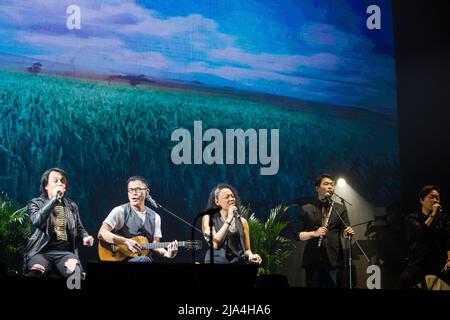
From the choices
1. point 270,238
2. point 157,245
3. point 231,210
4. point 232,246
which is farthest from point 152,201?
point 270,238

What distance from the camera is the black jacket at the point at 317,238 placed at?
7.41m

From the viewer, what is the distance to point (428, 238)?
24.6 ft

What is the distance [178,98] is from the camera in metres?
7.42

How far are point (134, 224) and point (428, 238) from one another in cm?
271

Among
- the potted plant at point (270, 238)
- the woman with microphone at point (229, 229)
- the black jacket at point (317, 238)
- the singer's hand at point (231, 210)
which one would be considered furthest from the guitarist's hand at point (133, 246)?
the black jacket at point (317, 238)

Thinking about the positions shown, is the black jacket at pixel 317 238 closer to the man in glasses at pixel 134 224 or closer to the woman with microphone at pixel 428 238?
the woman with microphone at pixel 428 238

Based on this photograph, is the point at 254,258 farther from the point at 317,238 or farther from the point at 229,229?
the point at 317,238

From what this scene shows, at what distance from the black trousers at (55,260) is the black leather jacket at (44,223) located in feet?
0.17

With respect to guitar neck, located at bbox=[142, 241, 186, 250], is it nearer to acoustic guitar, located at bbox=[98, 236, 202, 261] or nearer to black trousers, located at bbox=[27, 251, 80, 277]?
acoustic guitar, located at bbox=[98, 236, 202, 261]

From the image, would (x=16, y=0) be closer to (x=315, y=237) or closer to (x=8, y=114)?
(x=8, y=114)

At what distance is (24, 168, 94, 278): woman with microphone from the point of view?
7.26m

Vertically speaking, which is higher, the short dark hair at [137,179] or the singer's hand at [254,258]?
the short dark hair at [137,179]
